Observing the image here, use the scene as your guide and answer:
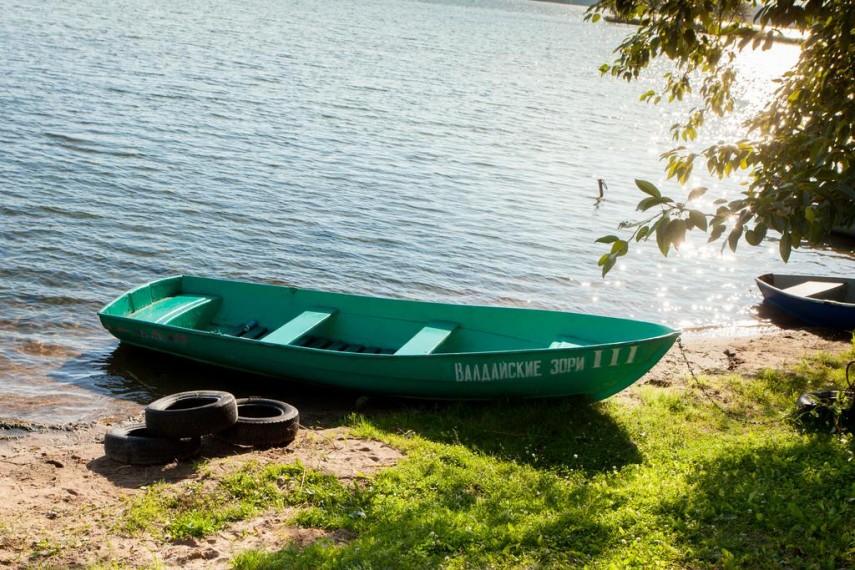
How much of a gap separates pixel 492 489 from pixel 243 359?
223 inches

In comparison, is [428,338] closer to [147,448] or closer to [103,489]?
[147,448]

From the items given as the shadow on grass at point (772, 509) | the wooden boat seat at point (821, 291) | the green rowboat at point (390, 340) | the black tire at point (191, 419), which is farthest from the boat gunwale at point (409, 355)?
the wooden boat seat at point (821, 291)

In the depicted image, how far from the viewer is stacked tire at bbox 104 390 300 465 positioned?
9.05 m

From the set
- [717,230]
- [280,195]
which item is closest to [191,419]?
[717,230]

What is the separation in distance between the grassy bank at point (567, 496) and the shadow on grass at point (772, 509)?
1 cm

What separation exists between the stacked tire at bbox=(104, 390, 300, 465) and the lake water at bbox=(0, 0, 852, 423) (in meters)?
2.80

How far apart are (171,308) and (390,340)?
144 inches

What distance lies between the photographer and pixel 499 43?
80.0 metres

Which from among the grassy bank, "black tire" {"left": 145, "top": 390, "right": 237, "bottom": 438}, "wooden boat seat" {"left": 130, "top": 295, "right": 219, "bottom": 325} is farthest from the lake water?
the grassy bank

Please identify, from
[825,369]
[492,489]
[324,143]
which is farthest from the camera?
[324,143]

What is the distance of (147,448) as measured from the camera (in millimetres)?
9023

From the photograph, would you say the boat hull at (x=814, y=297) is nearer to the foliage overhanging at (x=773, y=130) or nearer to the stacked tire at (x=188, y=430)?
the foliage overhanging at (x=773, y=130)

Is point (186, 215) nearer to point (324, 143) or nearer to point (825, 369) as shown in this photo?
point (324, 143)

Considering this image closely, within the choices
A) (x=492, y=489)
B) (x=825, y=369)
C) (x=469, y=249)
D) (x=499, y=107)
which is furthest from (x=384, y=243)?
(x=499, y=107)
